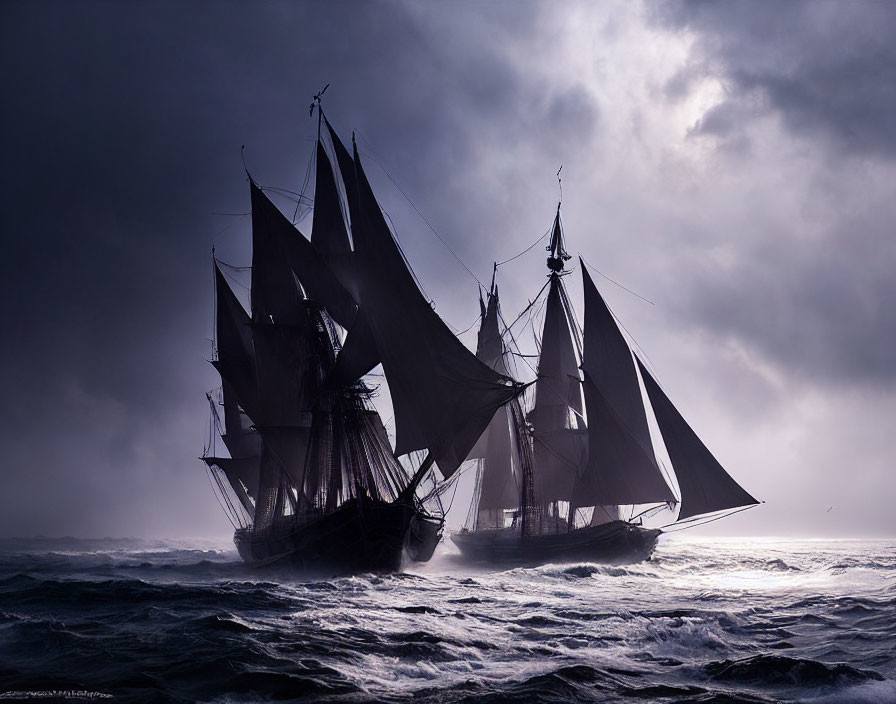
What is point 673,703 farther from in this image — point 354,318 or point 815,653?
point 354,318

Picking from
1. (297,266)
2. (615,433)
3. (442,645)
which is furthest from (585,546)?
(442,645)

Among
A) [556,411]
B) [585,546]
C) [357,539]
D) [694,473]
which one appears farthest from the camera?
[556,411]

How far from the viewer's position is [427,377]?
40.5 metres

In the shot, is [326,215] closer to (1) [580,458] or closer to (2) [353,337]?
(2) [353,337]

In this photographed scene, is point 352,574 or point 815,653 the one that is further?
point 352,574

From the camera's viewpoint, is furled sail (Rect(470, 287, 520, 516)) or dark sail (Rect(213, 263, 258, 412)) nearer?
dark sail (Rect(213, 263, 258, 412))

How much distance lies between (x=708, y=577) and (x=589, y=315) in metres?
25.3

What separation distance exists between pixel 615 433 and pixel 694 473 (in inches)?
294

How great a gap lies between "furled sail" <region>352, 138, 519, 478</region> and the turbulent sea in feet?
45.7

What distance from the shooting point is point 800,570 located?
4141 centimetres

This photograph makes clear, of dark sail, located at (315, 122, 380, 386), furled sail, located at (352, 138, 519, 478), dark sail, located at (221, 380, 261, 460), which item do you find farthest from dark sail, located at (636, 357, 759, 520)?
dark sail, located at (221, 380, 261, 460)

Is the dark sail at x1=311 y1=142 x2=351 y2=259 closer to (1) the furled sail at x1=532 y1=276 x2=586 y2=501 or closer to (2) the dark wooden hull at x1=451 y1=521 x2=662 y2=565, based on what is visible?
(1) the furled sail at x1=532 y1=276 x2=586 y2=501

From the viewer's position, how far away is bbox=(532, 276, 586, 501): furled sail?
6256cm

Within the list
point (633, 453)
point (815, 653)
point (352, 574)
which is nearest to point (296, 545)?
point (352, 574)
